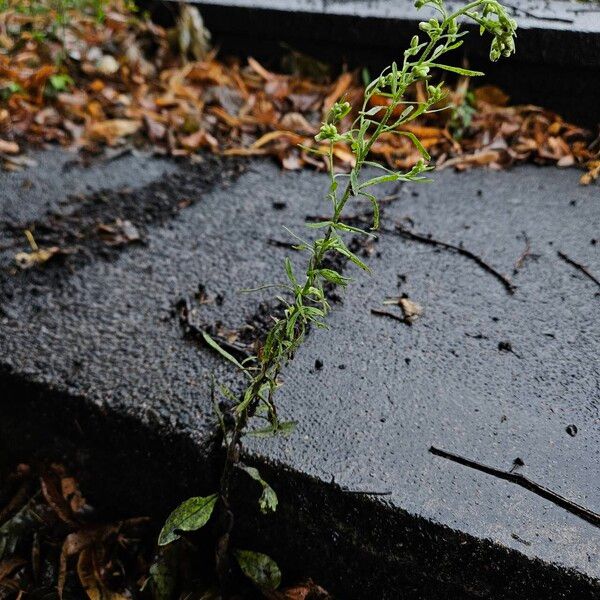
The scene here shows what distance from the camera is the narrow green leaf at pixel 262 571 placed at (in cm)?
123

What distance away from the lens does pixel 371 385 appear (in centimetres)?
131

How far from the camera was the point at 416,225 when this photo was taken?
72.9 inches

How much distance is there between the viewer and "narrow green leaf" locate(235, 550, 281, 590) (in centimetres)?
123

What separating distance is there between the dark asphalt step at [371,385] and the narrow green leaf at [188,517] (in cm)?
10

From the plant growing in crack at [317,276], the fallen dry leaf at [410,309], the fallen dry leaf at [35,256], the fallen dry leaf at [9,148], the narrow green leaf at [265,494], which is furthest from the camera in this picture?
the fallen dry leaf at [9,148]

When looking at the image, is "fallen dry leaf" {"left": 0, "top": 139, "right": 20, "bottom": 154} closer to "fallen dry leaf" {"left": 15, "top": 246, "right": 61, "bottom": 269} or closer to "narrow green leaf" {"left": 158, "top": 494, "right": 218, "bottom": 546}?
"fallen dry leaf" {"left": 15, "top": 246, "right": 61, "bottom": 269}

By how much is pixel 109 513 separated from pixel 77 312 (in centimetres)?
51

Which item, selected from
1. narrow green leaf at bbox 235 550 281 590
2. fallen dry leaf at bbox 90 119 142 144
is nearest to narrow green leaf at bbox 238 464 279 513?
narrow green leaf at bbox 235 550 281 590

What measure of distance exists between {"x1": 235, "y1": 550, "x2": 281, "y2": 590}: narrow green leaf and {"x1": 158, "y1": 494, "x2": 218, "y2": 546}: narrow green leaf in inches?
7.4

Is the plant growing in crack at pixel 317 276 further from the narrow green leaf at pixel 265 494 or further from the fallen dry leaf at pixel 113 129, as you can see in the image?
the fallen dry leaf at pixel 113 129

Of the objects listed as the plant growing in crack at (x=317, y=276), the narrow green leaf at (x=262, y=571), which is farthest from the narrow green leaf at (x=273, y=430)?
the narrow green leaf at (x=262, y=571)

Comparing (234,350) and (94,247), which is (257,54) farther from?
(234,350)

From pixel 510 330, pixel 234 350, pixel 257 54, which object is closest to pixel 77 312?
pixel 234 350

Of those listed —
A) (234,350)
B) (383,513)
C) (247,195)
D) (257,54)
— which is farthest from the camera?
(257,54)
